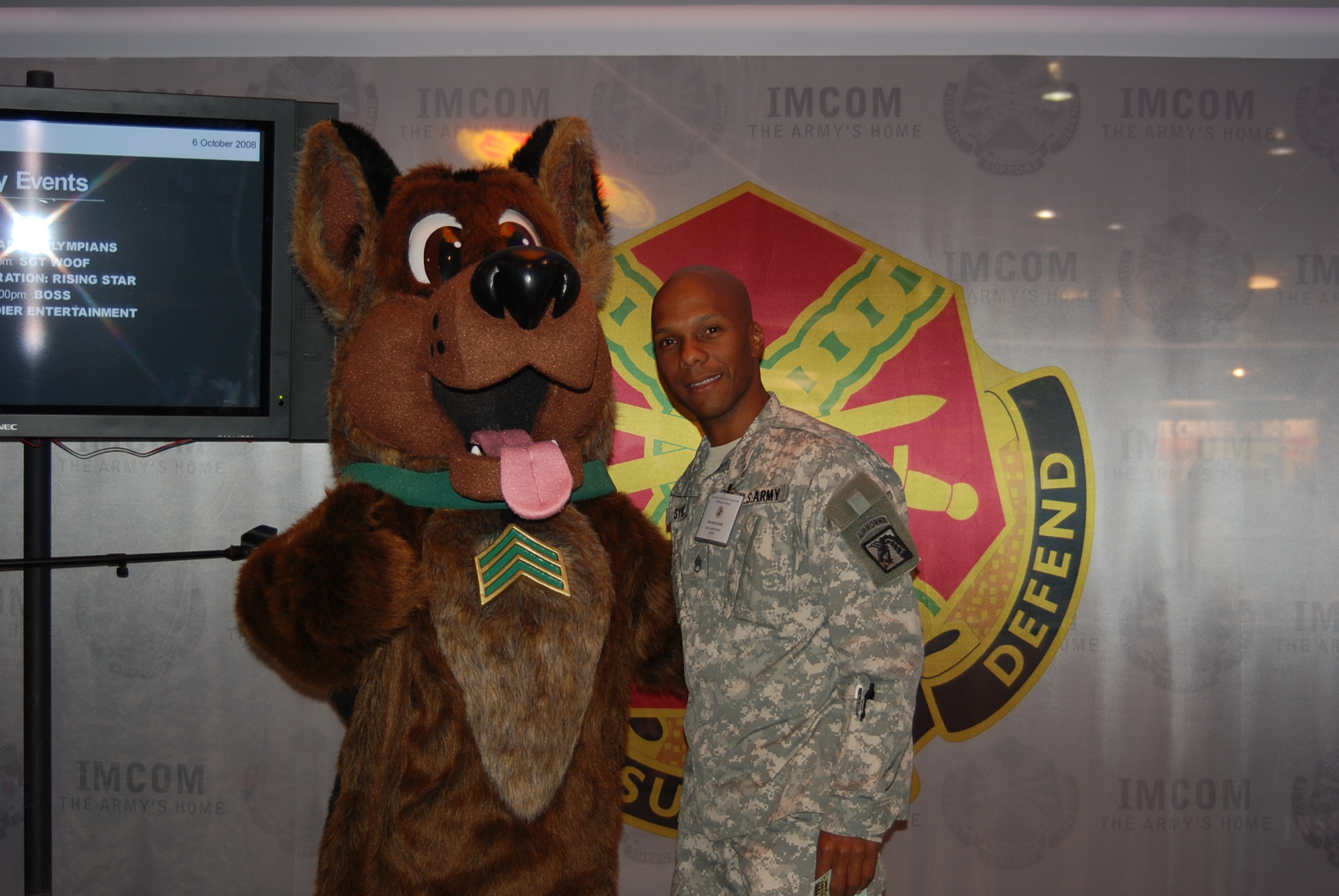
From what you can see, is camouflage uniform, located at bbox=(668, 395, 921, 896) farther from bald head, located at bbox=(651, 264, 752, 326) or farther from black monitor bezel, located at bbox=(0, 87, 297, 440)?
black monitor bezel, located at bbox=(0, 87, 297, 440)

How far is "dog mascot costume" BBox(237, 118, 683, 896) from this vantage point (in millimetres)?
1255

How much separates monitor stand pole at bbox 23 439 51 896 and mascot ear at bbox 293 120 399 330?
0.83 meters

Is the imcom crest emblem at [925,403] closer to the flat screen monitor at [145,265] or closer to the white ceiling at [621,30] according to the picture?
the white ceiling at [621,30]

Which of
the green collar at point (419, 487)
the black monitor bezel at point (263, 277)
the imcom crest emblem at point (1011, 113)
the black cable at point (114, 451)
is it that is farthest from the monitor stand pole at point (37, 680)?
the imcom crest emblem at point (1011, 113)

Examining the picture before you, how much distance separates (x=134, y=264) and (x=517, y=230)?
94 centimetres

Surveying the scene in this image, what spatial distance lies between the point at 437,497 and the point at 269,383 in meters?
0.69

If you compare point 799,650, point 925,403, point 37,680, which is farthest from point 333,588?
point 925,403

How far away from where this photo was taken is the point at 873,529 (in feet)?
4.39

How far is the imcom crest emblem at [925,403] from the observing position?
2.25 meters

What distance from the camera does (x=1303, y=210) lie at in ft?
7.52

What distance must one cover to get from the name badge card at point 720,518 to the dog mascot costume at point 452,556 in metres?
0.18

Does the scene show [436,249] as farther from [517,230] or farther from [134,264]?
[134,264]

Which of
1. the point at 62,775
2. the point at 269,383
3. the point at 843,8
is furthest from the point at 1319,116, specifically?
the point at 62,775

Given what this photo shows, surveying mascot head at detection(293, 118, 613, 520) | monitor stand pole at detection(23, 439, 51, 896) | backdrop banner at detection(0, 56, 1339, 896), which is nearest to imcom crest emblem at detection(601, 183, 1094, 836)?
backdrop banner at detection(0, 56, 1339, 896)
